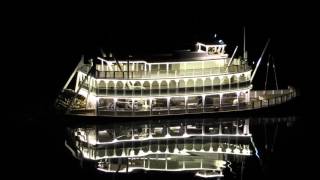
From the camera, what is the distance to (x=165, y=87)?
42844 mm

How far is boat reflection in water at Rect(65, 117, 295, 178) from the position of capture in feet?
112

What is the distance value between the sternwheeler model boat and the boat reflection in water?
4.12 feet

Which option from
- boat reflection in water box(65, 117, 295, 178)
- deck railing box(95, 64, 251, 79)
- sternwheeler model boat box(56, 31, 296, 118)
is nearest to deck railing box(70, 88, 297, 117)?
sternwheeler model boat box(56, 31, 296, 118)

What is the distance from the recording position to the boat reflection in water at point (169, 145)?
3406cm

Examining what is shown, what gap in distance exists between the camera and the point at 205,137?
128 feet

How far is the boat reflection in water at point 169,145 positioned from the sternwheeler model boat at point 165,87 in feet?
4.12

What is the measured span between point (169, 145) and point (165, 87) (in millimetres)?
5965

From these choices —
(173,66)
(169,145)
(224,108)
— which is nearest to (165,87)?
(173,66)

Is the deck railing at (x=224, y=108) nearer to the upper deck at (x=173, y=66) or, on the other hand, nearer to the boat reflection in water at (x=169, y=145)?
the boat reflection in water at (x=169, y=145)

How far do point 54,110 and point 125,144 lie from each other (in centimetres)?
573

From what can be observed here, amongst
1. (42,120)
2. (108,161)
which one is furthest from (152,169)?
(42,120)

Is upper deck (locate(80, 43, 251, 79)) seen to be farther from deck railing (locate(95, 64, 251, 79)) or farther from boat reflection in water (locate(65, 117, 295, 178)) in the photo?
boat reflection in water (locate(65, 117, 295, 178))

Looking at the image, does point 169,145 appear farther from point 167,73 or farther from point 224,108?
point 224,108

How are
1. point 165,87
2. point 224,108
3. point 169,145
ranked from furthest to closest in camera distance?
point 224,108, point 165,87, point 169,145
